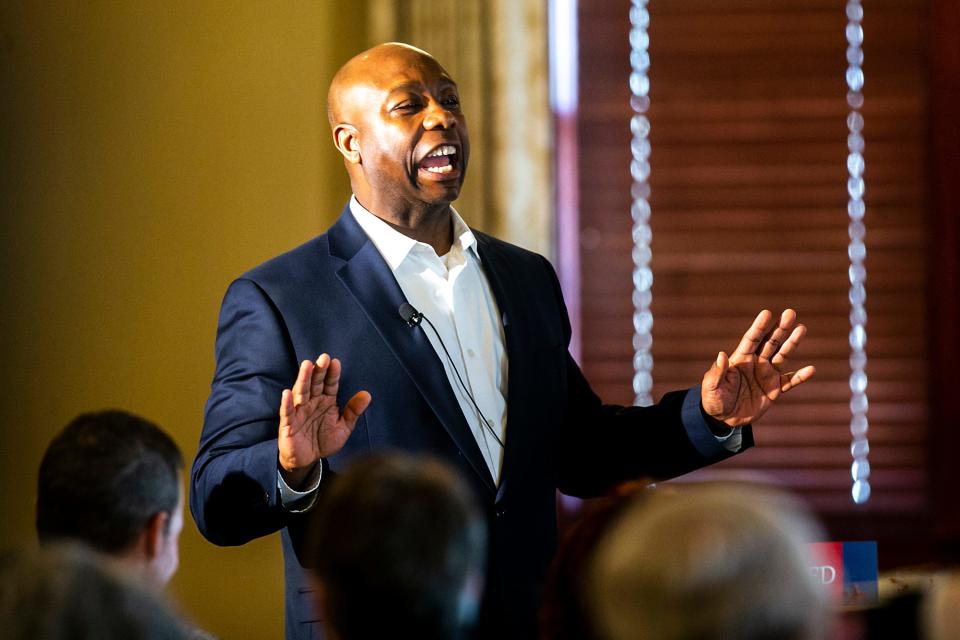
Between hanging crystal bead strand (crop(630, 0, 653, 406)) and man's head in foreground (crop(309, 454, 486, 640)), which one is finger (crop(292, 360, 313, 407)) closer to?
man's head in foreground (crop(309, 454, 486, 640))

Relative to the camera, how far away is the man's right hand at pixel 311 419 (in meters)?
1.87

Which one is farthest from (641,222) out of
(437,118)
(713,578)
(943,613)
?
(713,578)

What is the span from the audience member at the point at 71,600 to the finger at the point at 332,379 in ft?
2.89

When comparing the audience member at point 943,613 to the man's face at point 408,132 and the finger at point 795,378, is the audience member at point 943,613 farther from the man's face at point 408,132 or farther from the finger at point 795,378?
the man's face at point 408,132

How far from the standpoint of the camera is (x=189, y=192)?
3.46m

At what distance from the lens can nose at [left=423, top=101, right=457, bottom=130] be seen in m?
2.40

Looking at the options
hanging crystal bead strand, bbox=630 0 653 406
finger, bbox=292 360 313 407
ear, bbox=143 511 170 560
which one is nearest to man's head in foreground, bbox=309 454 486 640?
ear, bbox=143 511 170 560

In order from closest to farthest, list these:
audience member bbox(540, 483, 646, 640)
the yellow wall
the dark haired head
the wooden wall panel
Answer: audience member bbox(540, 483, 646, 640) → the dark haired head → the yellow wall → the wooden wall panel

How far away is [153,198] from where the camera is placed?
347cm

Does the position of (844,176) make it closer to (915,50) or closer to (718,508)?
(915,50)

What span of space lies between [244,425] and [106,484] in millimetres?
534

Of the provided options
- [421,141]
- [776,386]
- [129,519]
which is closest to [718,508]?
[129,519]

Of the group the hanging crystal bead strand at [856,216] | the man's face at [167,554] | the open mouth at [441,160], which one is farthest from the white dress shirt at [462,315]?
the hanging crystal bead strand at [856,216]

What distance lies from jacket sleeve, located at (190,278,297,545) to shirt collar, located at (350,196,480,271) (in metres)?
0.25
